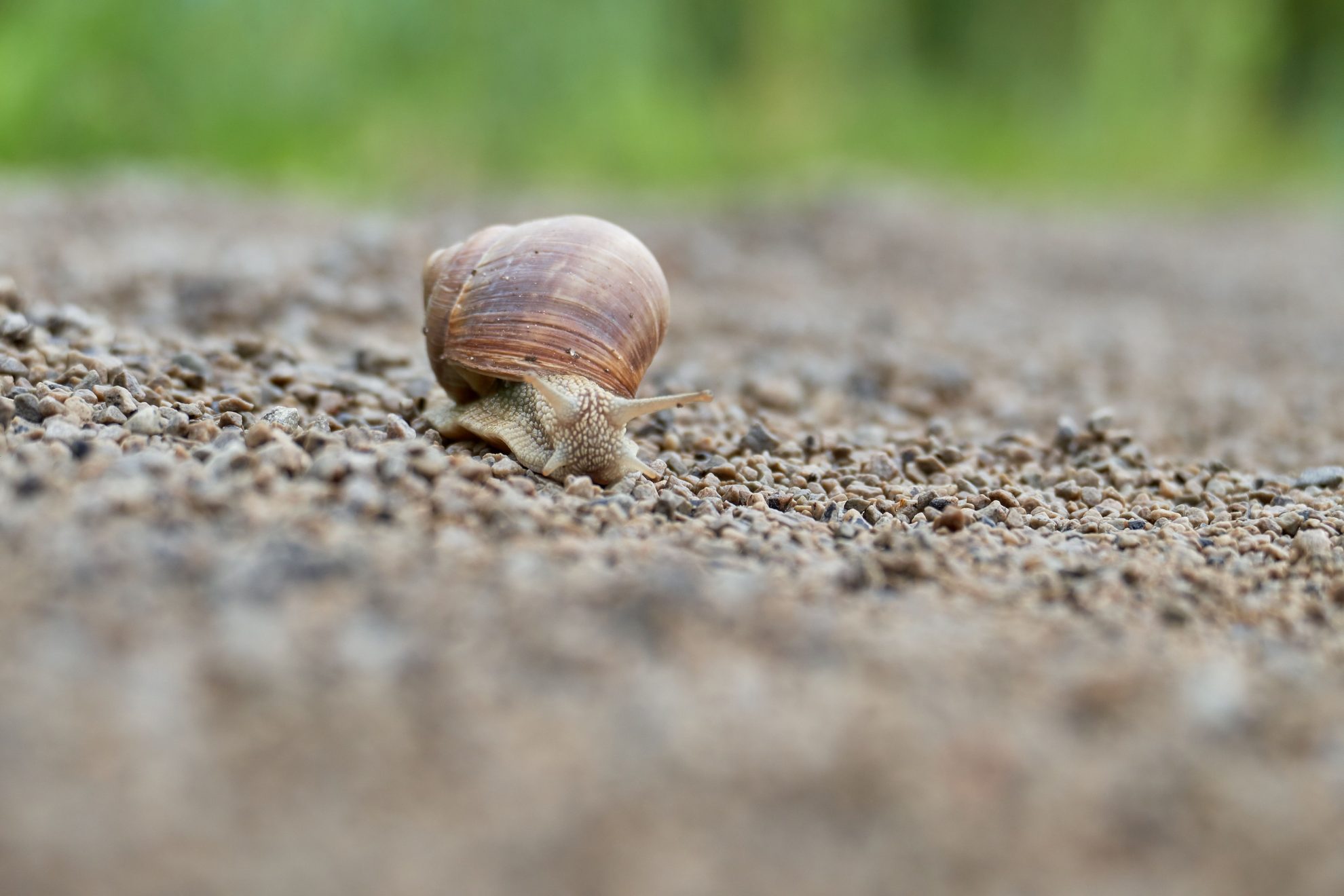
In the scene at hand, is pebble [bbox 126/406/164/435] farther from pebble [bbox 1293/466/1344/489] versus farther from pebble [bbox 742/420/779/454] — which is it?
pebble [bbox 1293/466/1344/489]

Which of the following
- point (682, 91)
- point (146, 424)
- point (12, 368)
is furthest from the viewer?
point (682, 91)

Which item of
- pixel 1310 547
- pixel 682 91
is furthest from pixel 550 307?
pixel 682 91

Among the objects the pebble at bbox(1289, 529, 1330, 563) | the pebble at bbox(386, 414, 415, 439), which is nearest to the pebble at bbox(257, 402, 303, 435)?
the pebble at bbox(386, 414, 415, 439)

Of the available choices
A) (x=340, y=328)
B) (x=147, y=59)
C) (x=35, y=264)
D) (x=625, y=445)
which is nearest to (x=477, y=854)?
(x=625, y=445)

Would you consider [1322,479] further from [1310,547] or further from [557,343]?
[557,343]

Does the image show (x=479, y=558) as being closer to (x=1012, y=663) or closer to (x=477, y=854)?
(x=477, y=854)

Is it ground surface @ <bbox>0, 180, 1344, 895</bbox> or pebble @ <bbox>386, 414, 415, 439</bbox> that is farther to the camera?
pebble @ <bbox>386, 414, 415, 439</bbox>

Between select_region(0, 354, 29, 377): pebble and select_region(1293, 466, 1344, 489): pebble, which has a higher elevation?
select_region(1293, 466, 1344, 489): pebble
